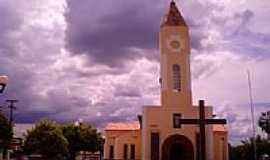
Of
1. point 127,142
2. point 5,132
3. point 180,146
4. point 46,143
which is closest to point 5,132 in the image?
point 5,132

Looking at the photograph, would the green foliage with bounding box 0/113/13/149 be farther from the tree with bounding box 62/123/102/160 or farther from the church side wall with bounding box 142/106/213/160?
the church side wall with bounding box 142/106/213/160

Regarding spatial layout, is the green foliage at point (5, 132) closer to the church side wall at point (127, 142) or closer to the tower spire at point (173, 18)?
the church side wall at point (127, 142)

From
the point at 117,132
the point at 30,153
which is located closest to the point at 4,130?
the point at 30,153

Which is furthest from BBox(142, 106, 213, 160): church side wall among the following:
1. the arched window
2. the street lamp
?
the street lamp

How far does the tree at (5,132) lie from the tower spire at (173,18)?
24983 mm

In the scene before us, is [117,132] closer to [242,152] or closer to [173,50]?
[173,50]

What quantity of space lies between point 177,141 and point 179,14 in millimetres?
15276

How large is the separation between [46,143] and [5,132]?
588 cm

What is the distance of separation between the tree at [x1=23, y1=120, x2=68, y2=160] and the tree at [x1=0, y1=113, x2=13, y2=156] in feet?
8.80

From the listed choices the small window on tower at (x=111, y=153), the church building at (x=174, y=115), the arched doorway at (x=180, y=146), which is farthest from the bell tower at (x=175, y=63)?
the small window on tower at (x=111, y=153)

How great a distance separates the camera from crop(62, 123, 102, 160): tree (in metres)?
73.3

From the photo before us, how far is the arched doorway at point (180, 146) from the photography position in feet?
167

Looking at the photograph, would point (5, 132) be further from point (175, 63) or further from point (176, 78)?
point (175, 63)

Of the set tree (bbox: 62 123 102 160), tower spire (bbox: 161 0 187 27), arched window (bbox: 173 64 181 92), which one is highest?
tower spire (bbox: 161 0 187 27)
